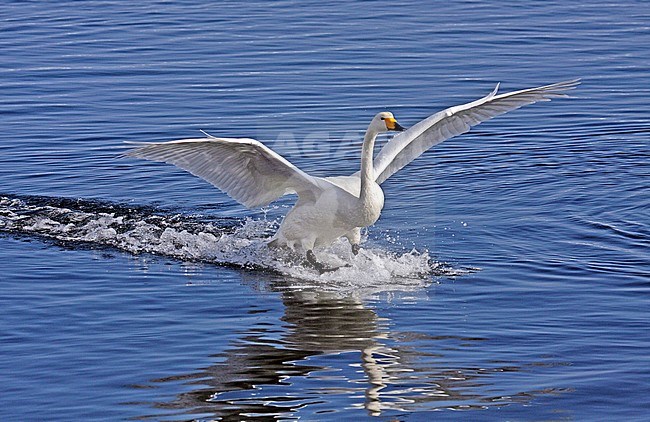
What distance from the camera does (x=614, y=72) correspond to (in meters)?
22.7

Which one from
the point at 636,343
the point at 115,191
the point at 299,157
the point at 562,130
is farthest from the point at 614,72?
the point at 636,343

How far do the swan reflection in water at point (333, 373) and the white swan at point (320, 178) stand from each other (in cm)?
136

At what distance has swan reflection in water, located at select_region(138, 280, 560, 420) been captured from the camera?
9.38 metres

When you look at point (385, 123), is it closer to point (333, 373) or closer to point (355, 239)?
point (355, 239)

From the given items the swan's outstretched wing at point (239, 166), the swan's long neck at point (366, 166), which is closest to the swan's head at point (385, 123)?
the swan's long neck at point (366, 166)

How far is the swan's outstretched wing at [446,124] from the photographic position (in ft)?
43.4

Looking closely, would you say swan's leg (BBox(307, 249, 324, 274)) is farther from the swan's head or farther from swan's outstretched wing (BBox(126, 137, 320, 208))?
the swan's head

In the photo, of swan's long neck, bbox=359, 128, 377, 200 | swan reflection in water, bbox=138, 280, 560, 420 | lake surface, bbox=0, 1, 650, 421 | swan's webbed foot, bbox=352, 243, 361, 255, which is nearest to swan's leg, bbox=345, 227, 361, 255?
swan's webbed foot, bbox=352, 243, 361, 255

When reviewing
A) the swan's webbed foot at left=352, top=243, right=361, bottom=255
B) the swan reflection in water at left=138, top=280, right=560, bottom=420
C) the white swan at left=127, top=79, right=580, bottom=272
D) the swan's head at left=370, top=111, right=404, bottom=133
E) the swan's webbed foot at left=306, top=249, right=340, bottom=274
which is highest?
the swan's head at left=370, top=111, right=404, bottom=133

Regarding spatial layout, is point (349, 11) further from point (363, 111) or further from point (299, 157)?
point (299, 157)

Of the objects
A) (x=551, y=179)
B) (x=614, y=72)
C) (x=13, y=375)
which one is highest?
(x=614, y=72)

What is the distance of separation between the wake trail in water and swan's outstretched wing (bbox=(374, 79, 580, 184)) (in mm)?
927

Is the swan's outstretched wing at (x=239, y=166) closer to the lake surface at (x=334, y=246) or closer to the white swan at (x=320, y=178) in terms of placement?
the white swan at (x=320, y=178)

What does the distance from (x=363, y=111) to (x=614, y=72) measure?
503 cm
